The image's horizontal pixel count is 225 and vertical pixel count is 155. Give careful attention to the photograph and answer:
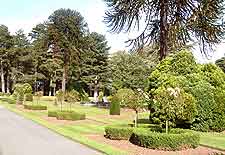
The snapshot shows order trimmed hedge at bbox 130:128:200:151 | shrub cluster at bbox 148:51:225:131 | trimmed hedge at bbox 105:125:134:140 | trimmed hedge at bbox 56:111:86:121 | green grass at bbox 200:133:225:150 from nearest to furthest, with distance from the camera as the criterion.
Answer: trimmed hedge at bbox 130:128:200:151 < green grass at bbox 200:133:225:150 < trimmed hedge at bbox 105:125:134:140 < shrub cluster at bbox 148:51:225:131 < trimmed hedge at bbox 56:111:86:121

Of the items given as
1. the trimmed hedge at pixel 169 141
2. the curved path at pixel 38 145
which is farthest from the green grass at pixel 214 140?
the curved path at pixel 38 145

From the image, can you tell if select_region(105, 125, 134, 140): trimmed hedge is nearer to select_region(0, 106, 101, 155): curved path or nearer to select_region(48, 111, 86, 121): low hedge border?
select_region(0, 106, 101, 155): curved path

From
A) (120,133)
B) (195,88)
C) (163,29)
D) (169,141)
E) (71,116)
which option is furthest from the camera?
(71,116)

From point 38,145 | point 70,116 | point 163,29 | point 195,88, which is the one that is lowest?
point 38,145

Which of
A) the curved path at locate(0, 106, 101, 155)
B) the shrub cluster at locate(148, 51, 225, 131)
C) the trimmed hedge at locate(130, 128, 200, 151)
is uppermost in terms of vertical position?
the shrub cluster at locate(148, 51, 225, 131)

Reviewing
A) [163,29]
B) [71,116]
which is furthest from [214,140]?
[71,116]

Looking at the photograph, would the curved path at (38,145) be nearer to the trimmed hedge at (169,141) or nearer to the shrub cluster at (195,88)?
the trimmed hedge at (169,141)

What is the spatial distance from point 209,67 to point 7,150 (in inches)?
500

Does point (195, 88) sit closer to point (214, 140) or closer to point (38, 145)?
point (214, 140)

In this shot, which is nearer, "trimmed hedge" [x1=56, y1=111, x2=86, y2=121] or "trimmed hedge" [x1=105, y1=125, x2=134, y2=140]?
"trimmed hedge" [x1=105, y1=125, x2=134, y2=140]

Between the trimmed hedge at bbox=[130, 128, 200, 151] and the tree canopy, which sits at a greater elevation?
the tree canopy

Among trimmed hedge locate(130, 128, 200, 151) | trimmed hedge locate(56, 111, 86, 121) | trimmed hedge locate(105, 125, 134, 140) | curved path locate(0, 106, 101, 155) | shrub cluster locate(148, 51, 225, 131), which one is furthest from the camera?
trimmed hedge locate(56, 111, 86, 121)

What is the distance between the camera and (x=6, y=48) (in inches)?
3433

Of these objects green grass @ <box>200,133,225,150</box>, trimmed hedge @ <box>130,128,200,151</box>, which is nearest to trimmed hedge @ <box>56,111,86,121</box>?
green grass @ <box>200,133,225,150</box>
